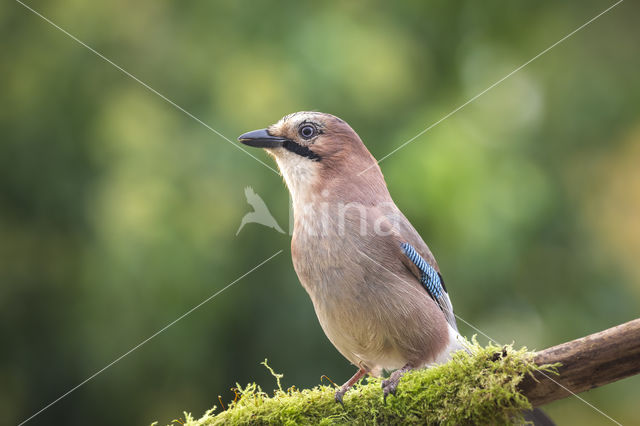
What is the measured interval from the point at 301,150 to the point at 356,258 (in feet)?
2.69

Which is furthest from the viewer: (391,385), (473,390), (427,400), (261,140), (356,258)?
(261,140)

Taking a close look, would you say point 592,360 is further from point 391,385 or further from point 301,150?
point 301,150

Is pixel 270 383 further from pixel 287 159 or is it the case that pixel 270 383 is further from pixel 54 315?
pixel 287 159

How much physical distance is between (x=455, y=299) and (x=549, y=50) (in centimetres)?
312

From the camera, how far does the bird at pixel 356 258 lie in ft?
11.7

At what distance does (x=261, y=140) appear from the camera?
399cm

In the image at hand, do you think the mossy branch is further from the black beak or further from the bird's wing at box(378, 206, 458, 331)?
the black beak

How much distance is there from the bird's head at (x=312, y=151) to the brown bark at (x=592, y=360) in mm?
1641

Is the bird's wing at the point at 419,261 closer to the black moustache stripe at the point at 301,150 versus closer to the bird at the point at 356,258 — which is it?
the bird at the point at 356,258

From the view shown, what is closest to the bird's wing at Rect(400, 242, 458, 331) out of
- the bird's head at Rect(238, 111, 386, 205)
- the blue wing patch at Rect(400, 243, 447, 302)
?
the blue wing patch at Rect(400, 243, 447, 302)

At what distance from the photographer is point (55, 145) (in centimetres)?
676

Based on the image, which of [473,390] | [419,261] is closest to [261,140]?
[419,261]

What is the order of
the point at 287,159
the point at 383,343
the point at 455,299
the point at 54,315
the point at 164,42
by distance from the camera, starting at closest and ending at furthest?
the point at 383,343 < the point at 287,159 < the point at 455,299 < the point at 54,315 < the point at 164,42

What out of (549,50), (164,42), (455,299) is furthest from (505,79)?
(164,42)
